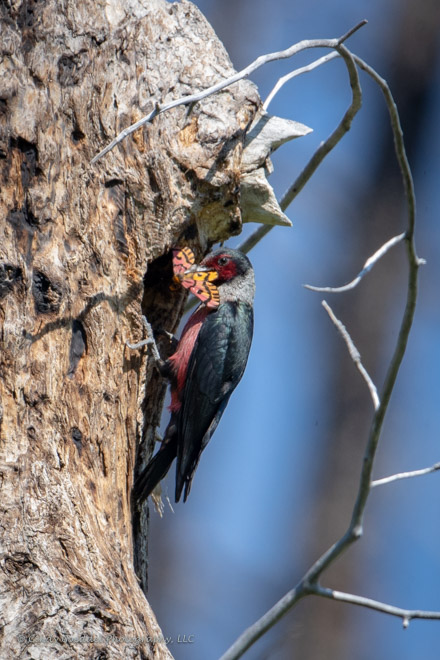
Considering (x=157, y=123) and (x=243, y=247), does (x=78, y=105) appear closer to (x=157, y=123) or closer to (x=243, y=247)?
(x=157, y=123)

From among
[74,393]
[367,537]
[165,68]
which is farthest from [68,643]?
[367,537]

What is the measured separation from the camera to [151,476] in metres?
3.59

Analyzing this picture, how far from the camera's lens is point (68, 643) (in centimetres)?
248

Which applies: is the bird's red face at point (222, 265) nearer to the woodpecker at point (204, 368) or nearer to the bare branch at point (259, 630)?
the woodpecker at point (204, 368)

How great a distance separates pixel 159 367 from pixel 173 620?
447 centimetres

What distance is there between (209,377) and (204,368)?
0.16 feet

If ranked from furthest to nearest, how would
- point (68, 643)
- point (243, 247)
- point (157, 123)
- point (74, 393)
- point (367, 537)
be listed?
point (367, 537) → point (243, 247) → point (157, 123) → point (74, 393) → point (68, 643)

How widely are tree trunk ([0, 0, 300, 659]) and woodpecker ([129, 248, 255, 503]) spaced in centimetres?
17

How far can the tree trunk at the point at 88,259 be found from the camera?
264cm

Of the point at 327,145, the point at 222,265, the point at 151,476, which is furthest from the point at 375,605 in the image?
the point at 222,265

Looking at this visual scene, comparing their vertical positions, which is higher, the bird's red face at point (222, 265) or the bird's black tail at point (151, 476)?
the bird's red face at point (222, 265)

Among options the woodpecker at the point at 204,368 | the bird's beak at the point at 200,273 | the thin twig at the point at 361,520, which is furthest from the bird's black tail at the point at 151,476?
the thin twig at the point at 361,520

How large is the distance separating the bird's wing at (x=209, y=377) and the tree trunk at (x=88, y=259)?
19 cm

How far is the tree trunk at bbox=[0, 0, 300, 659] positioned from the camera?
2643 mm
